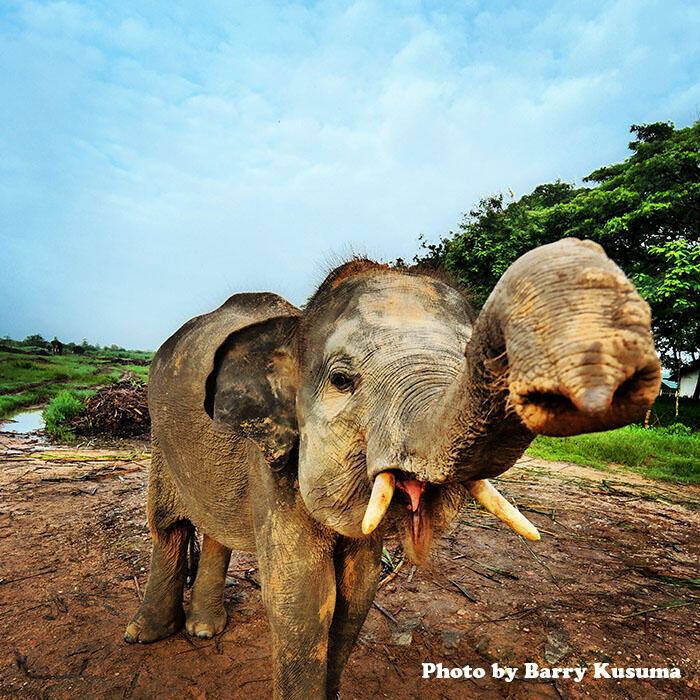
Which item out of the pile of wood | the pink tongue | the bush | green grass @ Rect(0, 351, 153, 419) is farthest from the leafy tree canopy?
green grass @ Rect(0, 351, 153, 419)

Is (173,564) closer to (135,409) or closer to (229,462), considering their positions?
(229,462)

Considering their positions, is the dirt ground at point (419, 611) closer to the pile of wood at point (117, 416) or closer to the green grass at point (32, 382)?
the pile of wood at point (117, 416)

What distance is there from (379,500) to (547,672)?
272 centimetres

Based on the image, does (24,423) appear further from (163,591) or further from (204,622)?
(204,622)

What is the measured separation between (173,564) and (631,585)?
409 cm

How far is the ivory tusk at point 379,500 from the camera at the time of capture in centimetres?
140

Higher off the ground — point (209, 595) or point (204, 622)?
point (209, 595)

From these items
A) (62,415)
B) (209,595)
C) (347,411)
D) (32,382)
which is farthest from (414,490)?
(32,382)


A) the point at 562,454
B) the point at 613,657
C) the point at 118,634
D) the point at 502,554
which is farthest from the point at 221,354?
the point at 562,454

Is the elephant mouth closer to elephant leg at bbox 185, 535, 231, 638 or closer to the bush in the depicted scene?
elephant leg at bbox 185, 535, 231, 638

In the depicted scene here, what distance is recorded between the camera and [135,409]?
12117 mm

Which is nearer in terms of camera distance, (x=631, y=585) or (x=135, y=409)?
(x=631, y=585)

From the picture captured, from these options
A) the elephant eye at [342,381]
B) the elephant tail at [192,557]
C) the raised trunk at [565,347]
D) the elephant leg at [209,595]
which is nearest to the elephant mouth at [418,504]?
the elephant eye at [342,381]

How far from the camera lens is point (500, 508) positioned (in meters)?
1.53
